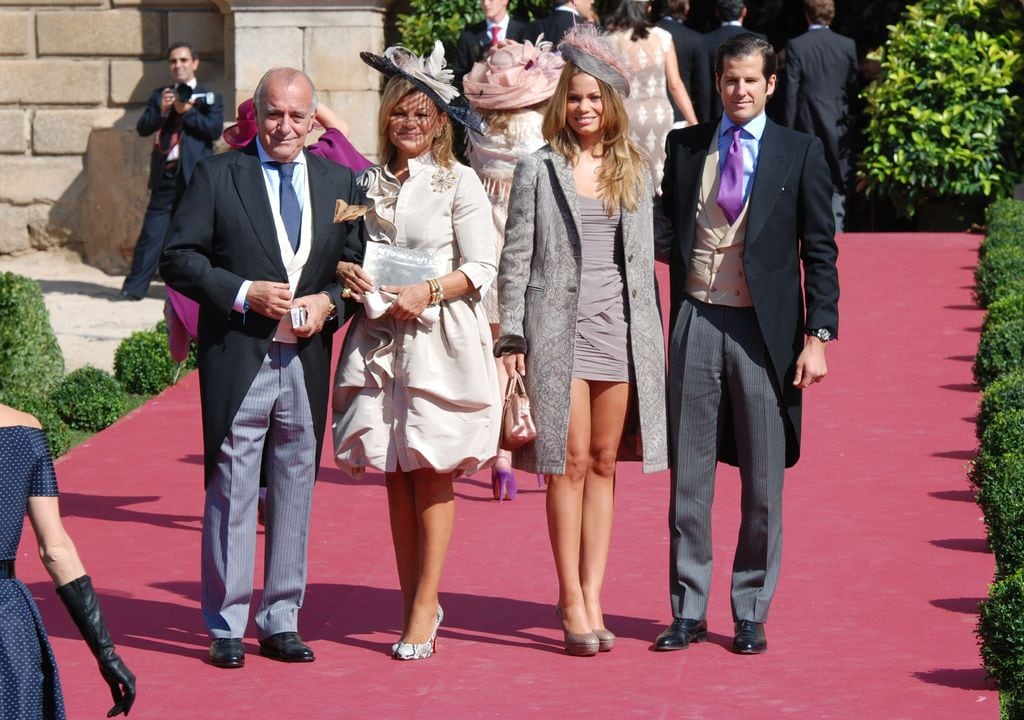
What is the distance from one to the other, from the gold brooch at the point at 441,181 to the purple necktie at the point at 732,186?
85 centimetres

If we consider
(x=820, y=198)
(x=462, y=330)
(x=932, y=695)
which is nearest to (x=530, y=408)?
(x=462, y=330)

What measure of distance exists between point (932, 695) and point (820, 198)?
1.58 meters

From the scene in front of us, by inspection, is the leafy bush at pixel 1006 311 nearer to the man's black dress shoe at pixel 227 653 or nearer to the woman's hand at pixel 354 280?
the woman's hand at pixel 354 280

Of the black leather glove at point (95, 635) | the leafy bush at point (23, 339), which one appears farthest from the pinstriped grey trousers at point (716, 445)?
the leafy bush at point (23, 339)

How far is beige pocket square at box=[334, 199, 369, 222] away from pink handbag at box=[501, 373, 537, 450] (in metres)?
0.71

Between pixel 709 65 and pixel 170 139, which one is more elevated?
pixel 709 65

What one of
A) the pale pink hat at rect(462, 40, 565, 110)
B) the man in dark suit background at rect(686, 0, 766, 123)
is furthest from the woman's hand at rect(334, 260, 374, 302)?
the man in dark suit background at rect(686, 0, 766, 123)

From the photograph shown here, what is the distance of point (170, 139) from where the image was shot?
14633 mm

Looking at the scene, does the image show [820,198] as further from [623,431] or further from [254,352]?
[254,352]

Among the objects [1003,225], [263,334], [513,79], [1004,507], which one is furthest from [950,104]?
[263,334]

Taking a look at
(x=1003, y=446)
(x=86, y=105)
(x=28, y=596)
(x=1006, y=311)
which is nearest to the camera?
(x=28, y=596)

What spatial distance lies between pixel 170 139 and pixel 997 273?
6.44m

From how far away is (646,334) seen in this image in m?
6.06

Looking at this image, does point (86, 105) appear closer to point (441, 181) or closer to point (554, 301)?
point (441, 181)
